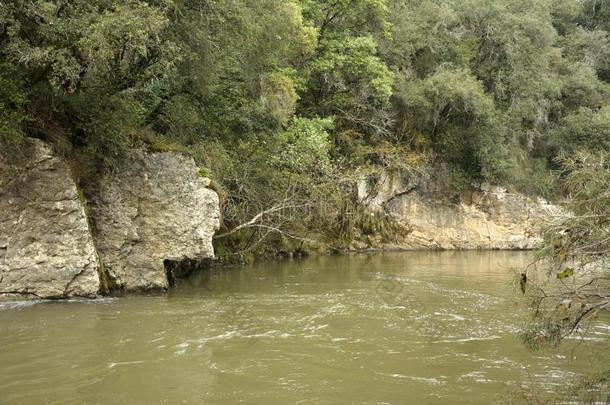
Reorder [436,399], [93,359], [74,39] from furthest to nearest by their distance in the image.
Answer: [74,39]
[93,359]
[436,399]

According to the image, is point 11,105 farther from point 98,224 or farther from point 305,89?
point 305,89

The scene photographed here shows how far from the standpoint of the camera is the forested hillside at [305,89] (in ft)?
32.8

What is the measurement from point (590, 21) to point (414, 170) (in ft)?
73.0

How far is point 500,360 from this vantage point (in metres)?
7.17

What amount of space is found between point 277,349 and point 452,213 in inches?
822

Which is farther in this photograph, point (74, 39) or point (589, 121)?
point (589, 121)

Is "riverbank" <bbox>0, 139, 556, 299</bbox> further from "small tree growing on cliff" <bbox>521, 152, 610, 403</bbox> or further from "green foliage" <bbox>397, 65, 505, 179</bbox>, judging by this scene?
"green foliage" <bbox>397, 65, 505, 179</bbox>

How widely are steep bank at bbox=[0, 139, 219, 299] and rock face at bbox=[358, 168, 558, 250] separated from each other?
43.9ft

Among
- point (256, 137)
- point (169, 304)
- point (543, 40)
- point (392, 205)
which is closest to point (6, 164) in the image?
point (169, 304)

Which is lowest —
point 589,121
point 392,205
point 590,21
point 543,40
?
point 392,205

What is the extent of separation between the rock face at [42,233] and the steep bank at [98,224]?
15mm

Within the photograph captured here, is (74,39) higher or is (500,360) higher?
(74,39)

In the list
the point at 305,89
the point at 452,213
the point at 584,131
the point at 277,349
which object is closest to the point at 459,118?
the point at 452,213

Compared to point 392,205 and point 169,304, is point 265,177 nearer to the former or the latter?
point 169,304
